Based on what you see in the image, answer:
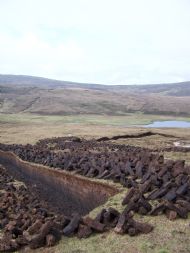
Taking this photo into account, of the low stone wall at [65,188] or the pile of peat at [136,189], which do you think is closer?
the pile of peat at [136,189]

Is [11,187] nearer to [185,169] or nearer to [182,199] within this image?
[185,169]

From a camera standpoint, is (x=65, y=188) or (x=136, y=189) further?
(x=65, y=188)

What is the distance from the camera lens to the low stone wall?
15.0 m

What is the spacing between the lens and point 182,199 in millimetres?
10180

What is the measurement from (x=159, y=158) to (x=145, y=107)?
96.2 m

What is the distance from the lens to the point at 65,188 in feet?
58.9

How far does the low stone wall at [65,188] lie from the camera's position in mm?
14984

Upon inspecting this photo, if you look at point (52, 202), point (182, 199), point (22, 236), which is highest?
point (182, 199)

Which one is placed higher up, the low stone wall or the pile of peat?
the pile of peat

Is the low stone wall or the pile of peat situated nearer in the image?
the pile of peat

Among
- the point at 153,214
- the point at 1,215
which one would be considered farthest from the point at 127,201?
the point at 1,215

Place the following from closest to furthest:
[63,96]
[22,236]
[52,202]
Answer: [22,236]
[52,202]
[63,96]

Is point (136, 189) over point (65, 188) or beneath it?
over

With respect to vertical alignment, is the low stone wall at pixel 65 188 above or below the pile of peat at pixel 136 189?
below
